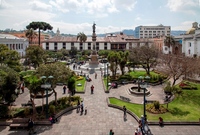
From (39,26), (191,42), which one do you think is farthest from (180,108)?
(39,26)

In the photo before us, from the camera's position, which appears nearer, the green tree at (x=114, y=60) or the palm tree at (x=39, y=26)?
the green tree at (x=114, y=60)

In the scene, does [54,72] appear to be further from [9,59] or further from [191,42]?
[191,42]

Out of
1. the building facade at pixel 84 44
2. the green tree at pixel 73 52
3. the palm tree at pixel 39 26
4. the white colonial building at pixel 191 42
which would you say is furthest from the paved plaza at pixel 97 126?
the building facade at pixel 84 44

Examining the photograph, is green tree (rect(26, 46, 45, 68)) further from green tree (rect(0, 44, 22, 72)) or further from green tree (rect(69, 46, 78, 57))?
green tree (rect(69, 46, 78, 57))

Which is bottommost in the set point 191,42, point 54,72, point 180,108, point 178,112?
point 178,112

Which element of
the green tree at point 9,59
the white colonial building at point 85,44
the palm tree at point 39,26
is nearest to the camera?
the green tree at point 9,59

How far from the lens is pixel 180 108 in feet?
78.1

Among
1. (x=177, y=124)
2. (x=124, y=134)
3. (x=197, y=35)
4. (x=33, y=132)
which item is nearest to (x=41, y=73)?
(x=33, y=132)

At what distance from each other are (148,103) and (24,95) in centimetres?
1786

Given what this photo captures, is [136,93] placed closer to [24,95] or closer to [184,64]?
[184,64]

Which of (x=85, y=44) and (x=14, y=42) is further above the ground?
(x=85, y=44)

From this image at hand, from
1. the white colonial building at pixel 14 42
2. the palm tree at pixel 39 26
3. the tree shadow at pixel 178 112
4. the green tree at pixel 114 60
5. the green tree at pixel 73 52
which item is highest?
the palm tree at pixel 39 26

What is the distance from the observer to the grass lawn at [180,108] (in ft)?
68.6

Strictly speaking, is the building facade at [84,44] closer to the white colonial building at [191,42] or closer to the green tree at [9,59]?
the white colonial building at [191,42]
